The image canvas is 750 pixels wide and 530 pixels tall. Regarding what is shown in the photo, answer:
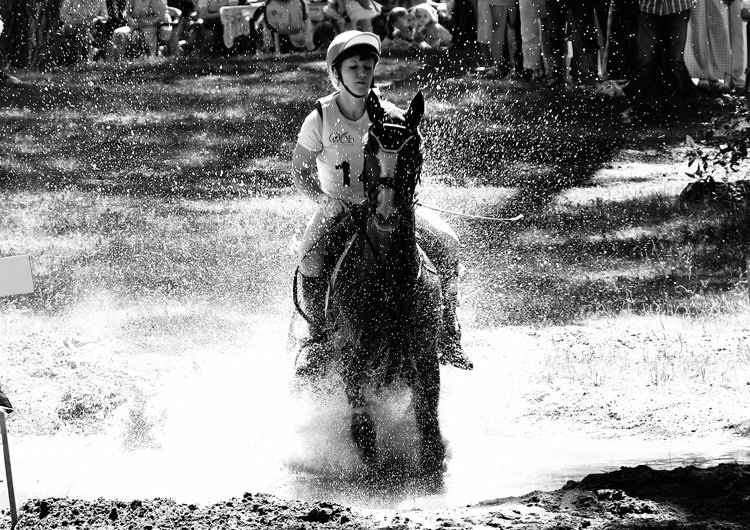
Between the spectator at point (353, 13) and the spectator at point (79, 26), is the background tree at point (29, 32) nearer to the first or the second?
the spectator at point (79, 26)

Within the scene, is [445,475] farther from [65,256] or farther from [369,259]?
[65,256]

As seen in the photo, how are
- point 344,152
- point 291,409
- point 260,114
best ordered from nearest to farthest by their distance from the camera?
point 344,152 < point 291,409 < point 260,114

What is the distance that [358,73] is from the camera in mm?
8203

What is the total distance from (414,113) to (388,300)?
1.09 meters

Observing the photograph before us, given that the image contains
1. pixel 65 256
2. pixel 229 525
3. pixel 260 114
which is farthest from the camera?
pixel 260 114

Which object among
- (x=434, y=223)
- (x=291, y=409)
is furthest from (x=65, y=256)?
(x=434, y=223)

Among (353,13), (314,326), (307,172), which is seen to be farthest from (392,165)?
(353,13)

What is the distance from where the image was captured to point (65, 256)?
49.6 ft

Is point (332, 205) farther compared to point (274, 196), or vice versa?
point (274, 196)

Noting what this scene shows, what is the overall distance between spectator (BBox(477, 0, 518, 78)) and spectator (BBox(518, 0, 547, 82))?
6.9 inches

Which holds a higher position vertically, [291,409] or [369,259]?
[369,259]

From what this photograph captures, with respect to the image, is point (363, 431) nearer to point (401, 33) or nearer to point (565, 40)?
point (565, 40)

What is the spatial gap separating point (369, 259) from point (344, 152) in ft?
2.69

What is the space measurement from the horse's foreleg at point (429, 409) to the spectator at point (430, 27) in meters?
12.9
